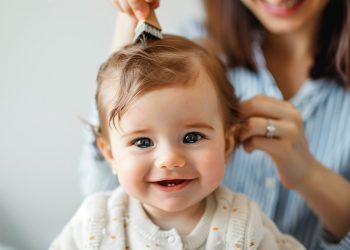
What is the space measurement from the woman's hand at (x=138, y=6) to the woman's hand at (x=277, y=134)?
0.28 meters

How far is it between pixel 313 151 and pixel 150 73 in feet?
2.05

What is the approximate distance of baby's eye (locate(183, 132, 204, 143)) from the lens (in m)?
0.77

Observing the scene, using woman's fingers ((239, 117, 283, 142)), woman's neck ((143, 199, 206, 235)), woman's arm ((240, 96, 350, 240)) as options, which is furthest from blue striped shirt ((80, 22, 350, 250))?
woman's neck ((143, 199, 206, 235))

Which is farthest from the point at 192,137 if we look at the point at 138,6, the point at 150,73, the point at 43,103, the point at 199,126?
the point at 43,103

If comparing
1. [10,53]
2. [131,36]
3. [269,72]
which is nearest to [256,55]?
[269,72]

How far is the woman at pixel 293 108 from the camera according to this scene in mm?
988

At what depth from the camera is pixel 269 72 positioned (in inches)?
48.7

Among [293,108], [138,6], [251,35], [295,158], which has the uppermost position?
[138,6]

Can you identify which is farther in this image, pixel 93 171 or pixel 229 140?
pixel 93 171

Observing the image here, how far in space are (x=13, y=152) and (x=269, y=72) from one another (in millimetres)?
700

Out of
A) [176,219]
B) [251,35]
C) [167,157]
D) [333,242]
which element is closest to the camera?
[167,157]

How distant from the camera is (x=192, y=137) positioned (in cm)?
77

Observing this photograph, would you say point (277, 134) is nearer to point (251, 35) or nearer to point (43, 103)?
point (251, 35)

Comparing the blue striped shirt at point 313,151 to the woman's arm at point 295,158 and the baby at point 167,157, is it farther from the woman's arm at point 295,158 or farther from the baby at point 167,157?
the baby at point 167,157
